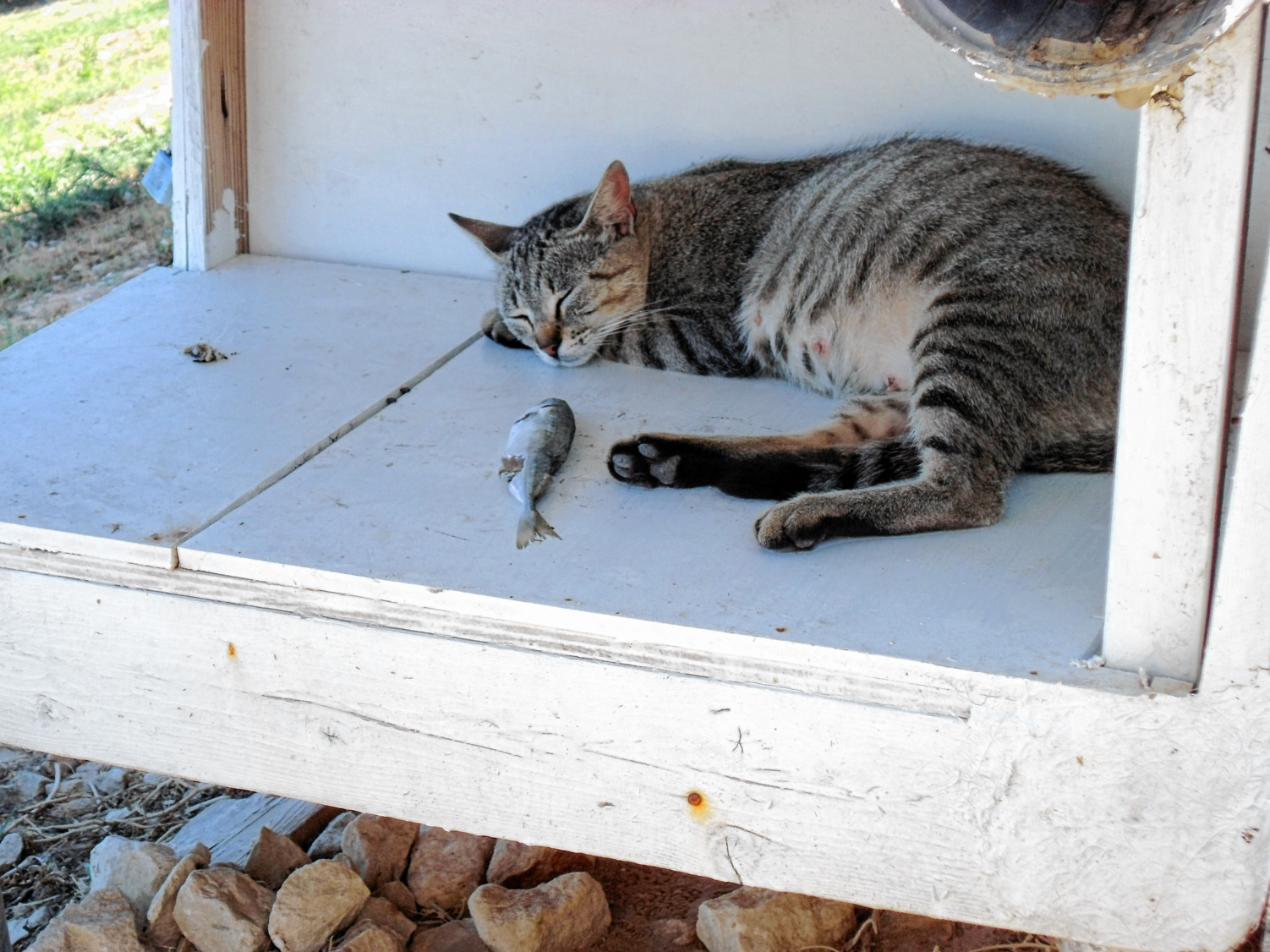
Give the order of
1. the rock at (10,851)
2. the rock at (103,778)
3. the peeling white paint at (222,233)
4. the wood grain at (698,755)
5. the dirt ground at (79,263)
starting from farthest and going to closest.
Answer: the dirt ground at (79,263), the peeling white paint at (222,233), the rock at (103,778), the rock at (10,851), the wood grain at (698,755)

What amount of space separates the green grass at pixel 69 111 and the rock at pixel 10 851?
112 inches

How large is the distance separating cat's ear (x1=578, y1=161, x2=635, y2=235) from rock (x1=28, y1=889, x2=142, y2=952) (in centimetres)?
178

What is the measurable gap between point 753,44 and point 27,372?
186cm

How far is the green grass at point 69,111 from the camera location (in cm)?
493

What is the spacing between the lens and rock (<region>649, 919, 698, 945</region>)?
2383 millimetres

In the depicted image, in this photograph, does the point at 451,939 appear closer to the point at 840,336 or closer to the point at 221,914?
the point at 221,914

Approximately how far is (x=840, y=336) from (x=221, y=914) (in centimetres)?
173

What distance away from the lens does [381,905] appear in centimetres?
244

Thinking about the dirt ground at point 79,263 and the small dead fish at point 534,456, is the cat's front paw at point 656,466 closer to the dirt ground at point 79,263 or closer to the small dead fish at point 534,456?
the small dead fish at point 534,456

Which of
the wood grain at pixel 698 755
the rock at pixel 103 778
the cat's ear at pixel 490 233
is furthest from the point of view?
the cat's ear at pixel 490 233

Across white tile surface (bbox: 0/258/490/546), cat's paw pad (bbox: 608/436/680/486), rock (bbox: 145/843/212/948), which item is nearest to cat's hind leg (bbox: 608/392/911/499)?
cat's paw pad (bbox: 608/436/680/486)

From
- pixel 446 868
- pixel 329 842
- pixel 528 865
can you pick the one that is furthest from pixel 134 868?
pixel 528 865

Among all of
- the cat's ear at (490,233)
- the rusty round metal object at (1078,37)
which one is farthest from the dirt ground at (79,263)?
the rusty round metal object at (1078,37)

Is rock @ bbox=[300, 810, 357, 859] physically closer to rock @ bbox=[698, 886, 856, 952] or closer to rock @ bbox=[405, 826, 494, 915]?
rock @ bbox=[405, 826, 494, 915]
